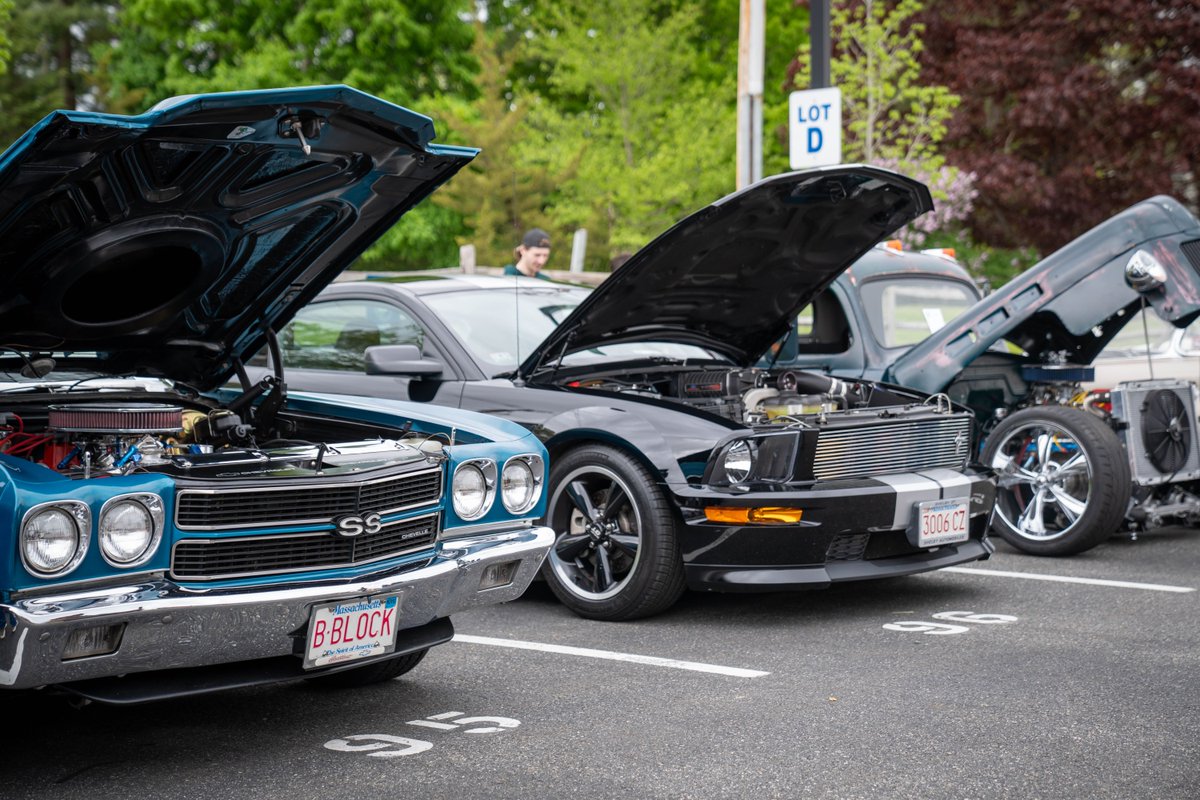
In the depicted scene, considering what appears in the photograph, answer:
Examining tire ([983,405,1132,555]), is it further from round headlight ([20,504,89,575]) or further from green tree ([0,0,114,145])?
green tree ([0,0,114,145])

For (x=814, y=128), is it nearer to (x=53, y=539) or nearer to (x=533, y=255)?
(x=533, y=255)

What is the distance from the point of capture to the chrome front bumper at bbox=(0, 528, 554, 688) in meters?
3.09

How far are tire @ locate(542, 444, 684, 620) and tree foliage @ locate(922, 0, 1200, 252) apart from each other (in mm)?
14700

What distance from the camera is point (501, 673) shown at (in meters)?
4.77

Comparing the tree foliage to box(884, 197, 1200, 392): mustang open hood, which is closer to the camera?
box(884, 197, 1200, 392): mustang open hood

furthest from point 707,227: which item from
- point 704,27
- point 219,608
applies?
point 704,27

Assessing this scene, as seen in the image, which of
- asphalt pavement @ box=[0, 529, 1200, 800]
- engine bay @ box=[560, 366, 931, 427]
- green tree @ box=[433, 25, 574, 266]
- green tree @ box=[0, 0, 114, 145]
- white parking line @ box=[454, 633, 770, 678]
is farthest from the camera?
green tree @ box=[0, 0, 114, 145]

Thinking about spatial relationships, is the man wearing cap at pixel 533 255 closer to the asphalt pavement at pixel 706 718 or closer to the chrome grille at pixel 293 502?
the asphalt pavement at pixel 706 718

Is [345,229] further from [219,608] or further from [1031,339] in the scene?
[1031,339]

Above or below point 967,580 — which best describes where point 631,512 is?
above

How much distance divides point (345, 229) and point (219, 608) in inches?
65.1

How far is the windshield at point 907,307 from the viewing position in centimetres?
795

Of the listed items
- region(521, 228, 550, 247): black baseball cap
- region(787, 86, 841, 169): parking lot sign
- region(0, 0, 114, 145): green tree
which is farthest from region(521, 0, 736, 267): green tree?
region(0, 0, 114, 145): green tree

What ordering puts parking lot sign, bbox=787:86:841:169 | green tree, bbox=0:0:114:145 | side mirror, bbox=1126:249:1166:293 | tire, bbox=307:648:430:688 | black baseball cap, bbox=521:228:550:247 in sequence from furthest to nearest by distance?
green tree, bbox=0:0:114:145, parking lot sign, bbox=787:86:841:169, black baseball cap, bbox=521:228:550:247, side mirror, bbox=1126:249:1166:293, tire, bbox=307:648:430:688
